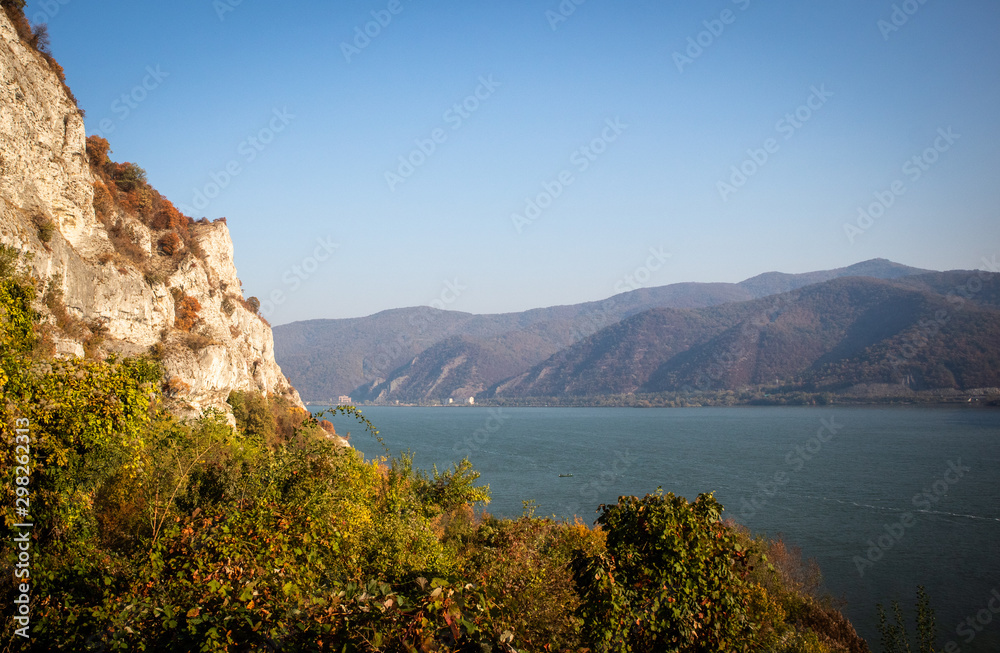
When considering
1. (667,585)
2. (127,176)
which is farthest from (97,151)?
(667,585)

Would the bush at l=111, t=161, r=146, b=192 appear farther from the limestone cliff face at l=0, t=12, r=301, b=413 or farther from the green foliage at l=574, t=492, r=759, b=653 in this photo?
the green foliage at l=574, t=492, r=759, b=653

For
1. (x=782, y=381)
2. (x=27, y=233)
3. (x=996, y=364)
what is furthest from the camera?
(x=782, y=381)

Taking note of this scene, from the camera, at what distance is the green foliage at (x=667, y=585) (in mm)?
7012

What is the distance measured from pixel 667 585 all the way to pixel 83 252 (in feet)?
127

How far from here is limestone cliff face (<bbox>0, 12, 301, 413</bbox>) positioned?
28.2 meters

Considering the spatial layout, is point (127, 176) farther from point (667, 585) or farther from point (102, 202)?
point (667, 585)

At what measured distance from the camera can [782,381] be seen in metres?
197

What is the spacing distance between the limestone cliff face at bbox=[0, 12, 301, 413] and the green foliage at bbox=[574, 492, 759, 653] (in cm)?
2464

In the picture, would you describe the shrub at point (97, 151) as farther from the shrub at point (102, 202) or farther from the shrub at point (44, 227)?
the shrub at point (44, 227)

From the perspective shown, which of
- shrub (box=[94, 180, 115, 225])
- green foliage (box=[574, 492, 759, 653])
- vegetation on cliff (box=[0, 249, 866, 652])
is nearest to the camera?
vegetation on cliff (box=[0, 249, 866, 652])

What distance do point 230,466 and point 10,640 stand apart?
15.2 m

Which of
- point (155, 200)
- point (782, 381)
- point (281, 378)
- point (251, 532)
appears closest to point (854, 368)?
point (782, 381)

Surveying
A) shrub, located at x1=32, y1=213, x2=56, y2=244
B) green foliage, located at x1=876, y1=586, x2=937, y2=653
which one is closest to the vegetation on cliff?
green foliage, located at x1=876, y1=586, x2=937, y2=653

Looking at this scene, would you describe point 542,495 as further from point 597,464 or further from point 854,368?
point 854,368
